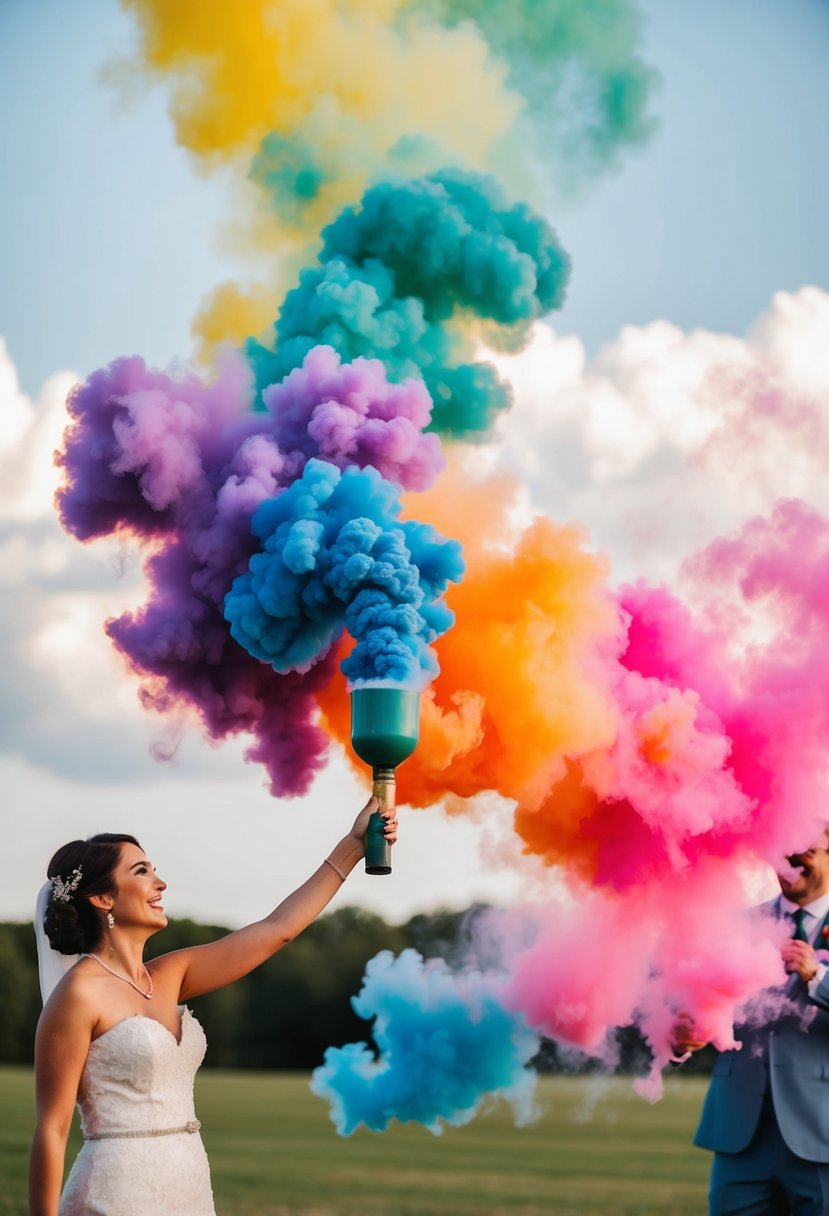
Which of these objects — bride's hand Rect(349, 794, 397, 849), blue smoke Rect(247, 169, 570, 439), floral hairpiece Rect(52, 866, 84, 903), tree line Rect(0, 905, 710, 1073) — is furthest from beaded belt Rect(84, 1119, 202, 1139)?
tree line Rect(0, 905, 710, 1073)

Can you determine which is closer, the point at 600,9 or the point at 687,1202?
the point at 600,9

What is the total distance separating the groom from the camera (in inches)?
275

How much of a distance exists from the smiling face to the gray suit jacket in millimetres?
3094

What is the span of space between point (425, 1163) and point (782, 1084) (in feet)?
79.4

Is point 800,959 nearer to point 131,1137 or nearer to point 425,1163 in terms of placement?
point 131,1137

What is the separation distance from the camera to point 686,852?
25.7ft

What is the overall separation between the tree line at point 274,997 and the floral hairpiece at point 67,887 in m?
24.0

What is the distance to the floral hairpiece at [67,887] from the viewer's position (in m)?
5.42

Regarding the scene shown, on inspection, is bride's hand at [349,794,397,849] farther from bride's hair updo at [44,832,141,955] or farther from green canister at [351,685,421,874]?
bride's hair updo at [44,832,141,955]

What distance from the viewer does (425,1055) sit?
7207 mm

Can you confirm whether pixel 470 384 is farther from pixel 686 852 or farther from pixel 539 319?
pixel 686 852

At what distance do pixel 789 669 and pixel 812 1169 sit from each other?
8.12ft

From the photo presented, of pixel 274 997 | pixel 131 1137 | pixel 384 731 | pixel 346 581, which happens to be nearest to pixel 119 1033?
pixel 131 1137

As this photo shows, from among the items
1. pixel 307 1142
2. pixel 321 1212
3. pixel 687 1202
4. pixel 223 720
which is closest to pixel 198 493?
pixel 223 720
